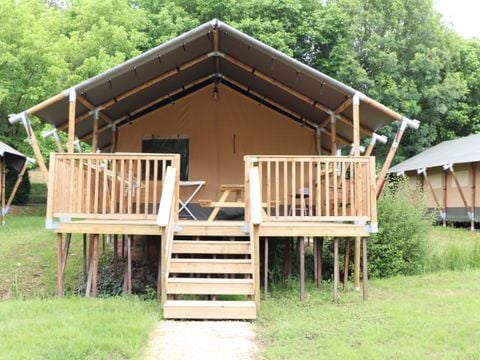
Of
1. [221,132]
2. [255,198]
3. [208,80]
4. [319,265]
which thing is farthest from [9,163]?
[255,198]

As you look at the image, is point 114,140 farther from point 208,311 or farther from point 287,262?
point 208,311

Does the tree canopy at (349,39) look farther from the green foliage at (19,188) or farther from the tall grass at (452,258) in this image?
the tall grass at (452,258)

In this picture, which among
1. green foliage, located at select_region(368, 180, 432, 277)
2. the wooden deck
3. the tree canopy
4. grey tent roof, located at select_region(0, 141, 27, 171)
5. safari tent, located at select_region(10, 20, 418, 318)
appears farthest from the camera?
the tree canopy

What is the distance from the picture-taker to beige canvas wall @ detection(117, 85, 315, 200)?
10.6 m

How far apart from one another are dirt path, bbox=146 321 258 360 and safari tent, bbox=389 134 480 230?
1049 centimetres

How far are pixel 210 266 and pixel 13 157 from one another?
12.3 meters

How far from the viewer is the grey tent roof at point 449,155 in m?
16.1

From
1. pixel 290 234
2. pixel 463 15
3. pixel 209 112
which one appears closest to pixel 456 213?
pixel 209 112

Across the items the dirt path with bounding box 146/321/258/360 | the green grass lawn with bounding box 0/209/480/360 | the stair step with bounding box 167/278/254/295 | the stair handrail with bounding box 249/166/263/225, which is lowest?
the dirt path with bounding box 146/321/258/360

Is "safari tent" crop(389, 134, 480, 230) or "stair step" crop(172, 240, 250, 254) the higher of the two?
"safari tent" crop(389, 134, 480, 230)

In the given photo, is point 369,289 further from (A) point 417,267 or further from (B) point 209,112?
(B) point 209,112

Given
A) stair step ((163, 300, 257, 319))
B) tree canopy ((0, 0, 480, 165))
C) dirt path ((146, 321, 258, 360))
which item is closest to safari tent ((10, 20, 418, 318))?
stair step ((163, 300, 257, 319))

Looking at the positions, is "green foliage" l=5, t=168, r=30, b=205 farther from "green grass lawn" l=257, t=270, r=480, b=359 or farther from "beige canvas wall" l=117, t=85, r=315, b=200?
"green grass lawn" l=257, t=270, r=480, b=359

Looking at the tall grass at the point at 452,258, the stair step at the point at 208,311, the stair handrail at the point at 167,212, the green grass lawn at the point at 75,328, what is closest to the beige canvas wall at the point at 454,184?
the tall grass at the point at 452,258
